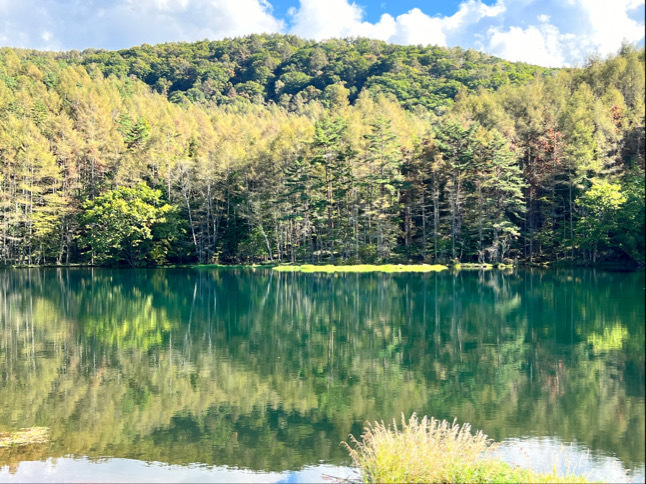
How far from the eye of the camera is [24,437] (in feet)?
43.2

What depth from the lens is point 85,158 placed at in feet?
254

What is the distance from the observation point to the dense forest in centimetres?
6259

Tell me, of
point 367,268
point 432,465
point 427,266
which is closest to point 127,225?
point 367,268

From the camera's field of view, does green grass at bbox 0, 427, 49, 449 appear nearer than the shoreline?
Yes

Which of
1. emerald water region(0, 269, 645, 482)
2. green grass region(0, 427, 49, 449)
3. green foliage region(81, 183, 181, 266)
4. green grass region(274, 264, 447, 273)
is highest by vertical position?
green foliage region(81, 183, 181, 266)

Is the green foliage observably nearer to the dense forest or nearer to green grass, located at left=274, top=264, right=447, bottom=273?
the dense forest

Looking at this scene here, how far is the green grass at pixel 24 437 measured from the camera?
1284 centimetres

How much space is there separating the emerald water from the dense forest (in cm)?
2821

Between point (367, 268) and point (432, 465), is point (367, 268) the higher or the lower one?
the higher one

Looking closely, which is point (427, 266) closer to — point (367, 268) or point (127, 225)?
point (367, 268)

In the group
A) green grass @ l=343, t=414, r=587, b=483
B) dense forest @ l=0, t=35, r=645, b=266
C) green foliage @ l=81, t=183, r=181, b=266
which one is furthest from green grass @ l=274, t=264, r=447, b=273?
green grass @ l=343, t=414, r=587, b=483

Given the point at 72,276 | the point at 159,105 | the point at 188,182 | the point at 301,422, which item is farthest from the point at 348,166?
the point at 301,422

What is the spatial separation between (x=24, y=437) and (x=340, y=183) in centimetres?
5630

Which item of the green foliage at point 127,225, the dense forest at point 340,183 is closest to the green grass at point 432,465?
the dense forest at point 340,183
